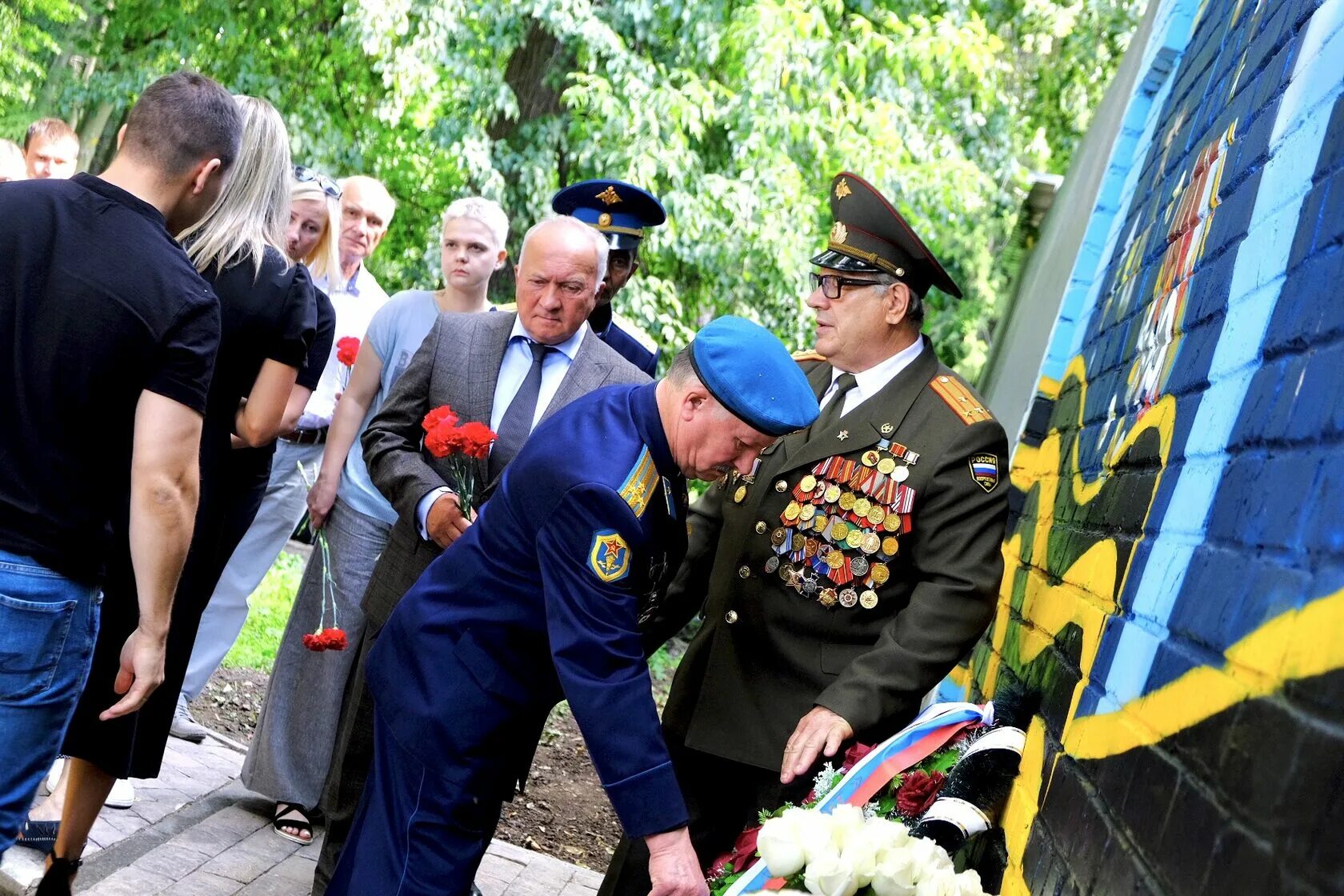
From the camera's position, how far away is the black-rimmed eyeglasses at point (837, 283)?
11.3ft

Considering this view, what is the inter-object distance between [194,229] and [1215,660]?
8.80 feet

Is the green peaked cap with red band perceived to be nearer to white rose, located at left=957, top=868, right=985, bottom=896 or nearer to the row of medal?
the row of medal

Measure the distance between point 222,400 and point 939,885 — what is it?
237cm

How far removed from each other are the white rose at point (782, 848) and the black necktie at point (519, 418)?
6.01 feet

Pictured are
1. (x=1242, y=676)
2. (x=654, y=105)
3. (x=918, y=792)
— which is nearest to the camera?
(x=1242, y=676)

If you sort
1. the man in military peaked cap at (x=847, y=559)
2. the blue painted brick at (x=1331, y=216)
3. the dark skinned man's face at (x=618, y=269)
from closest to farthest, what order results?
the blue painted brick at (x=1331, y=216), the man in military peaked cap at (x=847, y=559), the dark skinned man's face at (x=618, y=269)

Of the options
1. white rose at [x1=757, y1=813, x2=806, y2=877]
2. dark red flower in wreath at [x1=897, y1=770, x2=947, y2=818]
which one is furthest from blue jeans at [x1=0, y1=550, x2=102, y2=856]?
dark red flower in wreath at [x1=897, y1=770, x2=947, y2=818]

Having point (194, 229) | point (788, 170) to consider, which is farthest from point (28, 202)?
point (788, 170)

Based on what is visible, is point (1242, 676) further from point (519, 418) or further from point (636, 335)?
point (636, 335)

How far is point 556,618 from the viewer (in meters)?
2.62

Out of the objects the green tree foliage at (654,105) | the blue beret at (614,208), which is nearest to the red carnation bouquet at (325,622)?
the blue beret at (614,208)

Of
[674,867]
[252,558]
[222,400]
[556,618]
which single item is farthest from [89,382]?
[252,558]

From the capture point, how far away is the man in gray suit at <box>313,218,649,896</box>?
12.8 feet

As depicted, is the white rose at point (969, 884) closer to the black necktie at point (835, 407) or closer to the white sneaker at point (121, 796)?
the black necktie at point (835, 407)
